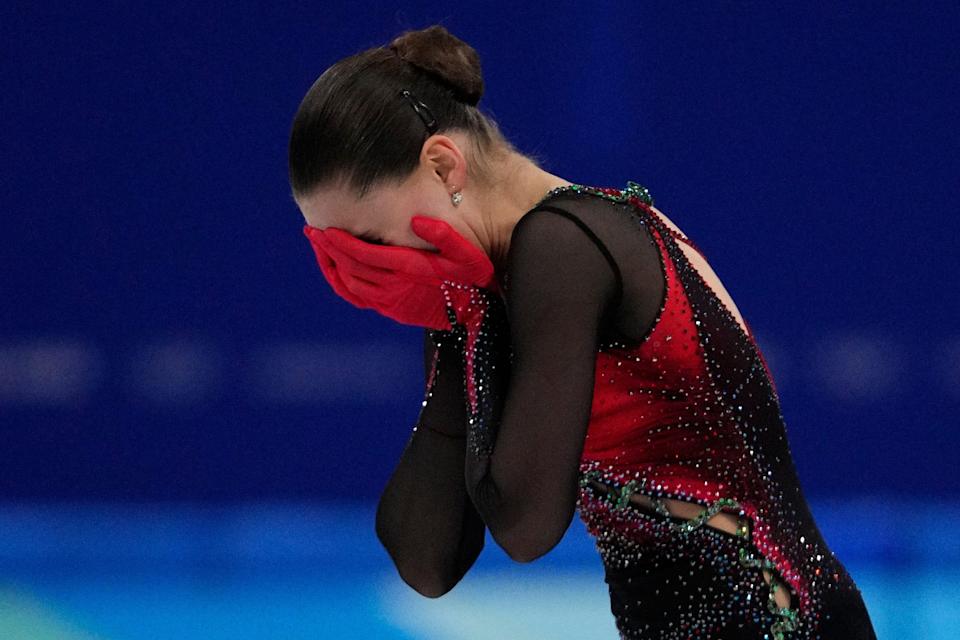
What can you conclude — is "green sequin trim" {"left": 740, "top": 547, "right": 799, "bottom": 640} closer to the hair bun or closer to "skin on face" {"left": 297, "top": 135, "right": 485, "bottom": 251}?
"skin on face" {"left": 297, "top": 135, "right": 485, "bottom": 251}

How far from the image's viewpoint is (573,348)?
115 cm

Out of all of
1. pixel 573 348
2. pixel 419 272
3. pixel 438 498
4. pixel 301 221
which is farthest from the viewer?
pixel 301 221

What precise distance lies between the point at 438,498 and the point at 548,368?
10.7 inches

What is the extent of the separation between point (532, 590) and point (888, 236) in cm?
150

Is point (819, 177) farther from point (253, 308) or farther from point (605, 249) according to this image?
point (605, 249)

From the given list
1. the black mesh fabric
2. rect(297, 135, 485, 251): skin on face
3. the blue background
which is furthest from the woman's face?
the blue background

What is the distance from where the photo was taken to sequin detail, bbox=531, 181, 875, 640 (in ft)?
4.03

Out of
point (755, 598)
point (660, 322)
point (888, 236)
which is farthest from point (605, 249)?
point (888, 236)

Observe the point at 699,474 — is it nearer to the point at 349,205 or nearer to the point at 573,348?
the point at 573,348

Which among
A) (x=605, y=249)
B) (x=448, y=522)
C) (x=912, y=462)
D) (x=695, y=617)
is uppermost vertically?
(x=912, y=462)

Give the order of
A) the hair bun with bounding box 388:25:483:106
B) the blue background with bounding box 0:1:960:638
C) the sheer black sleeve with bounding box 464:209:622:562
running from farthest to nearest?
the blue background with bounding box 0:1:960:638 → the hair bun with bounding box 388:25:483:106 → the sheer black sleeve with bounding box 464:209:622:562

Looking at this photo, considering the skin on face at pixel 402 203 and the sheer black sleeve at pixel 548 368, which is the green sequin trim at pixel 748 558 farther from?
the skin on face at pixel 402 203

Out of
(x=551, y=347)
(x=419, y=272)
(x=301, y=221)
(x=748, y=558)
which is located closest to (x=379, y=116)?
(x=419, y=272)

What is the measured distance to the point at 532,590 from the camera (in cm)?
366
